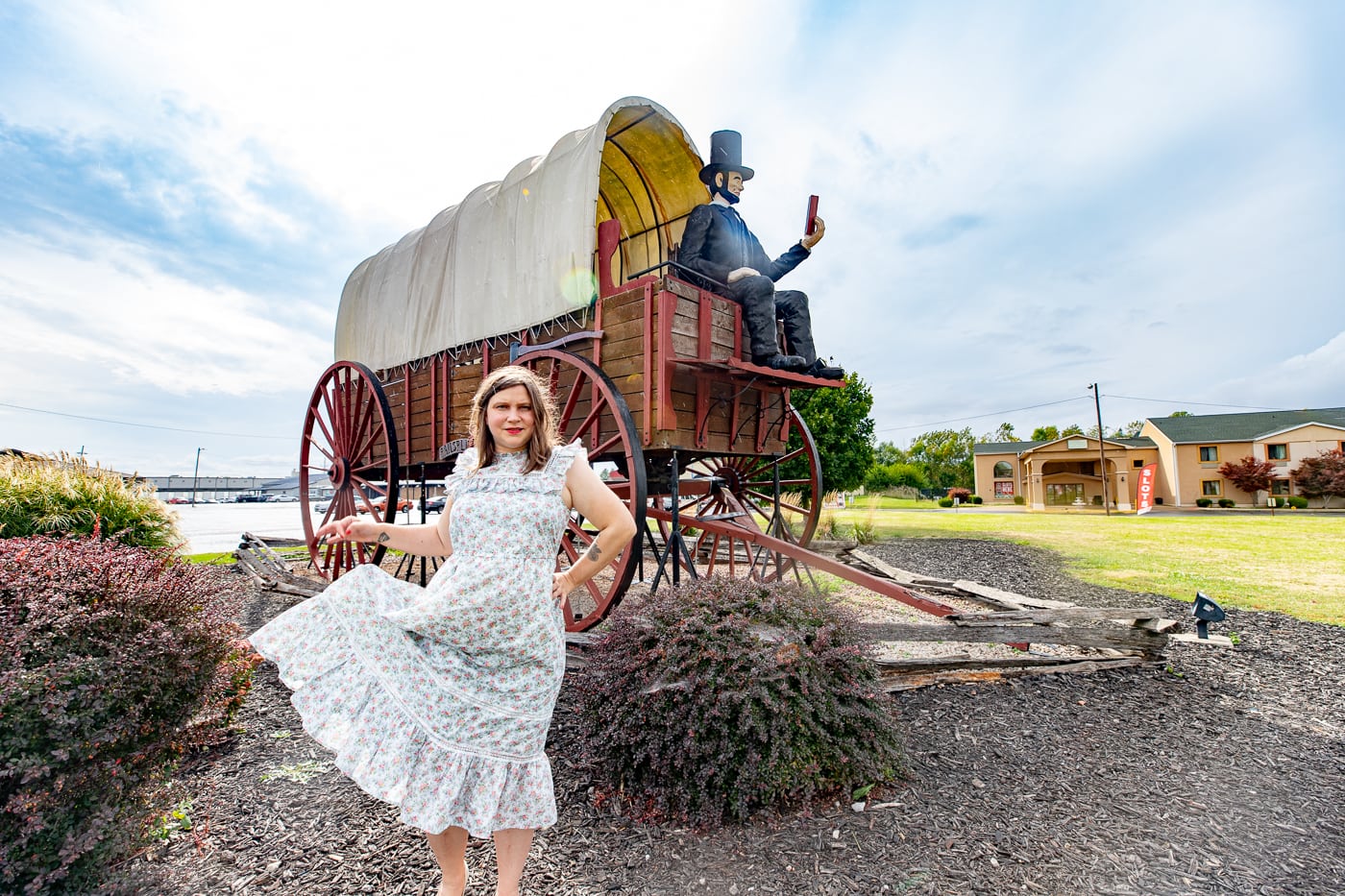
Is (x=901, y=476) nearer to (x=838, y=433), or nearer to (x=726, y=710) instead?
(x=838, y=433)

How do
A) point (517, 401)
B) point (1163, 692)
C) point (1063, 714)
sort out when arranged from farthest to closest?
point (1163, 692)
point (1063, 714)
point (517, 401)

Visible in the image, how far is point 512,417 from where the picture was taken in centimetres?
195

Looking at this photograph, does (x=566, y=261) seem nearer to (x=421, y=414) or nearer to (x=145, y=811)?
(x=421, y=414)

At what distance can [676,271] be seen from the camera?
5.03 m

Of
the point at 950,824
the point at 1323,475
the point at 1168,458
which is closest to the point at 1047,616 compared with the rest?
the point at 950,824

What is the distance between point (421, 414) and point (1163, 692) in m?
5.94

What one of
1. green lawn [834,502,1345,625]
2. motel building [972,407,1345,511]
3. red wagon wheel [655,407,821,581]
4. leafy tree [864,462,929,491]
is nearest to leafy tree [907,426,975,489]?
leafy tree [864,462,929,491]

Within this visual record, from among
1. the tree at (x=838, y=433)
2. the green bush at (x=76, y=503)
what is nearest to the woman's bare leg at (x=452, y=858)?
the green bush at (x=76, y=503)

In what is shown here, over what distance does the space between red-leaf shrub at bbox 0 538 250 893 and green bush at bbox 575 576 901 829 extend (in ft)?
4.88

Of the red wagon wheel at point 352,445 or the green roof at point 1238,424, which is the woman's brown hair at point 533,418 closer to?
the red wagon wheel at point 352,445

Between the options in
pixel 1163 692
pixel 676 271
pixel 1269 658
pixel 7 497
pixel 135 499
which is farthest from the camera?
pixel 135 499

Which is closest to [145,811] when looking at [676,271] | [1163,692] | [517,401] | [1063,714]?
[517,401]

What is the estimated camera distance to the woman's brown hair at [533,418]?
6.45 feet

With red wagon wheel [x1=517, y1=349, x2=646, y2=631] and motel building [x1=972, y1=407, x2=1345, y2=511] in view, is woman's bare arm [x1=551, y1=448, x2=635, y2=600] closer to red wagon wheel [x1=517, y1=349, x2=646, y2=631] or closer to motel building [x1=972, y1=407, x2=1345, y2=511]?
red wagon wheel [x1=517, y1=349, x2=646, y2=631]
